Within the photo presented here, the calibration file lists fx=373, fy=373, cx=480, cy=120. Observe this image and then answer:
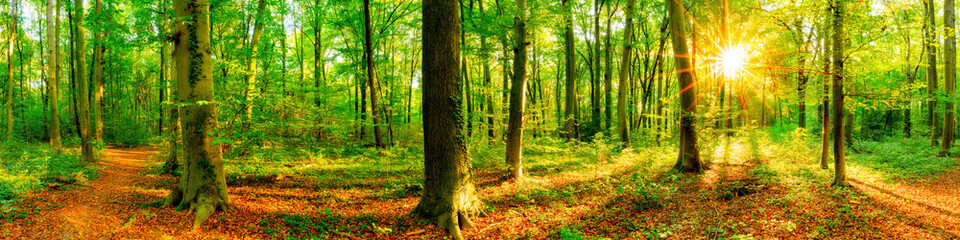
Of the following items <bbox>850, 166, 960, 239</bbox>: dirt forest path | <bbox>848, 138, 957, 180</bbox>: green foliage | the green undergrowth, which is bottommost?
<bbox>850, 166, 960, 239</bbox>: dirt forest path

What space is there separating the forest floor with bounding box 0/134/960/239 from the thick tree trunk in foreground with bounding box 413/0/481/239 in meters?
0.42

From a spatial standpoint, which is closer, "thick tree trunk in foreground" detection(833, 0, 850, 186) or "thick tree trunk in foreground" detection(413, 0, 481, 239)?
"thick tree trunk in foreground" detection(413, 0, 481, 239)

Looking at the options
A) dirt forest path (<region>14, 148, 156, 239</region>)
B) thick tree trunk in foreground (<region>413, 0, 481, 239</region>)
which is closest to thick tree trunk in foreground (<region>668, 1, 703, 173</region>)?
thick tree trunk in foreground (<region>413, 0, 481, 239</region>)

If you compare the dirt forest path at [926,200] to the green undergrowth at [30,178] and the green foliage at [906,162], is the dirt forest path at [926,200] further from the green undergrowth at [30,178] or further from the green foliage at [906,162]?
the green undergrowth at [30,178]

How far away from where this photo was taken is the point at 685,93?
999 cm

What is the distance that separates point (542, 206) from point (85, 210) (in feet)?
24.5

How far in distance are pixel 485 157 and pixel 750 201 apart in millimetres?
7552

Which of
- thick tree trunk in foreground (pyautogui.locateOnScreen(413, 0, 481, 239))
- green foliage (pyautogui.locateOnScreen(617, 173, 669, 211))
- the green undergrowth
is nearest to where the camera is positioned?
the green undergrowth

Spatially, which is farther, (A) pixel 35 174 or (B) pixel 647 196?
(A) pixel 35 174

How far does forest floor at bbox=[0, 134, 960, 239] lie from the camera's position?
5.14 metres

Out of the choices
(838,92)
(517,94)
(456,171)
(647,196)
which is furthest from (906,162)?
(456,171)

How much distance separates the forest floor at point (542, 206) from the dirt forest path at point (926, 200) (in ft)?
0.10

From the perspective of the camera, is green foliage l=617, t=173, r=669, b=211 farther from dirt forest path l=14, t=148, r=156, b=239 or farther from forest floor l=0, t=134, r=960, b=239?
dirt forest path l=14, t=148, r=156, b=239

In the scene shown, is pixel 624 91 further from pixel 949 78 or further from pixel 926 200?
pixel 949 78
